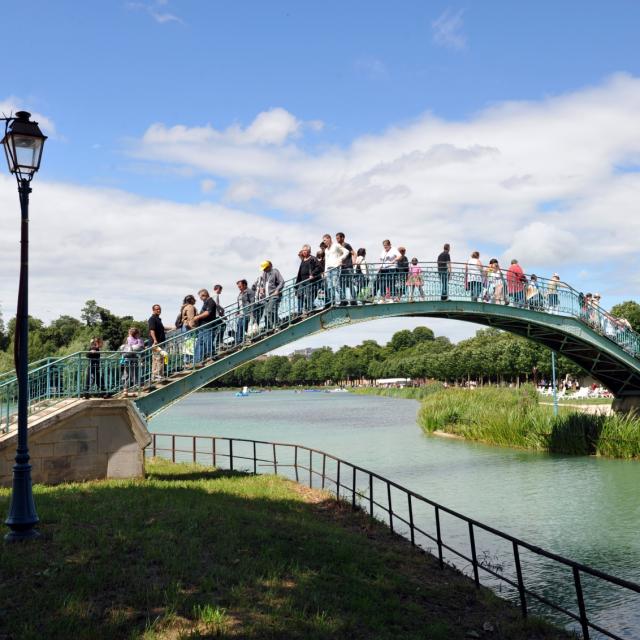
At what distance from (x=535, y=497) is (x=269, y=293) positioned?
9.12 metres

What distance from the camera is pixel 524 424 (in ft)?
95.9

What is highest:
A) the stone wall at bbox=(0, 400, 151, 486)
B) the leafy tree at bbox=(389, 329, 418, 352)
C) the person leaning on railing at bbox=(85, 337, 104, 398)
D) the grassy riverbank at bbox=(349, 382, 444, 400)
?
the leafy tree at bbox=(389, 329, 418, 352)

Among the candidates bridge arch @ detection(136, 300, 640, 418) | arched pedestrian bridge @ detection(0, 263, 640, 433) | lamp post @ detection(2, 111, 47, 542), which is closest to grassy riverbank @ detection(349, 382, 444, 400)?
bridge arch @ detection(136, 300, 640, 418)

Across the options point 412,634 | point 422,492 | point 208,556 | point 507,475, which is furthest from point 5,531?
point 507,475

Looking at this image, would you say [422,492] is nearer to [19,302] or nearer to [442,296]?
[442,296]

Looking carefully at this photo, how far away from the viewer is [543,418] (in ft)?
96.1

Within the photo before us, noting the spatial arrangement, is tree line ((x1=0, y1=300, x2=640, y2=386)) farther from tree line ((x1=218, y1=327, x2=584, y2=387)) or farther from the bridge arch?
the bridge arch

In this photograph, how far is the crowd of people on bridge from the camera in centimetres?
1570

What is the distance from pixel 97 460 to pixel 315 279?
6528 millimetres

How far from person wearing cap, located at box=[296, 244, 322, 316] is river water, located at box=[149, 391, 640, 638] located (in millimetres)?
5486

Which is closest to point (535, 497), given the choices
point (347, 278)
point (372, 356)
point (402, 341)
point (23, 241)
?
point (347, 278)

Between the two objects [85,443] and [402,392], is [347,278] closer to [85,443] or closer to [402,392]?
[85,443]

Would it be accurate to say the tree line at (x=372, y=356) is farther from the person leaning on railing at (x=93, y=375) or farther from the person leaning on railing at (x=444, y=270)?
the person leaning on railing at (x=93, y=375)

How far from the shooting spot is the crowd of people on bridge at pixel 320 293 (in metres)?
15.7
